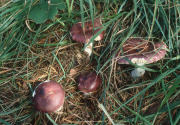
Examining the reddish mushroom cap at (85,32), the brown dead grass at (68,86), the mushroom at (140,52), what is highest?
the reddish mushroom cap at (85,32)

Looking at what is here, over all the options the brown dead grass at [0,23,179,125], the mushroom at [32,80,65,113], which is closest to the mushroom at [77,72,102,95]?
the brown dead grass at [0,23,179,125]

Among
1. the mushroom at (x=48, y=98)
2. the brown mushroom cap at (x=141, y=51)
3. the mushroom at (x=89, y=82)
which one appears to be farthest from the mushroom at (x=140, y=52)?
the mushroom at (x=48, y=98)

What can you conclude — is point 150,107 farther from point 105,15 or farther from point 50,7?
point 50,7

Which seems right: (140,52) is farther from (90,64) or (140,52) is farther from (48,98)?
(48,98)

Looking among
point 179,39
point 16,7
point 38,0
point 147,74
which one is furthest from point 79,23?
point 179,39

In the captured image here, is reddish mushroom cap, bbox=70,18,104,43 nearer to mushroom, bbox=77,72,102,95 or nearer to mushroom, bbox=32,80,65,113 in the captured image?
mushroom, bbox=77,72,102,95

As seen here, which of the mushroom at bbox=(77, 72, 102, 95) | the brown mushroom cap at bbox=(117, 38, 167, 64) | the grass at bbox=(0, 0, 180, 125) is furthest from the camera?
the mushroom at bbox=(77, 72, 102, 95)

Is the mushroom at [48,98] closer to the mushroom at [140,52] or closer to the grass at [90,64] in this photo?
the grass at [90,64]
